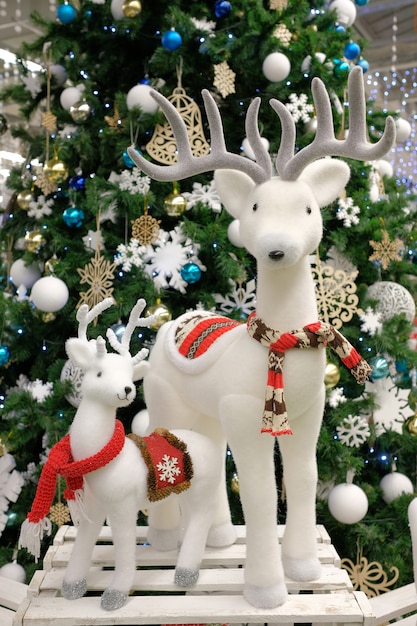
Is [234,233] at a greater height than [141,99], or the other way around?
[141,99]

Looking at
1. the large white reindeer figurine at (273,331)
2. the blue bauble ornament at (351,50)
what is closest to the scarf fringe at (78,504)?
the large white reindeer figurine at (273,331)

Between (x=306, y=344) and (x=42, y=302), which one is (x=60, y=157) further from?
(x=306, y=344)

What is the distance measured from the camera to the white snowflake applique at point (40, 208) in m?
1.76

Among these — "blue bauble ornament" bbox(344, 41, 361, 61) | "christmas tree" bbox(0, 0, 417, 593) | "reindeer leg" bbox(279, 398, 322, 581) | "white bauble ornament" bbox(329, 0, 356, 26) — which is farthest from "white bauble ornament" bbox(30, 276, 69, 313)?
"white bauble ornament" bbox(329, 0, 356, 26)

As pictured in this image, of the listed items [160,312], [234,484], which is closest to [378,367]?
[234,484]

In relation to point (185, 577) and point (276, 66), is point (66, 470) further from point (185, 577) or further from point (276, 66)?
point (276, 66)

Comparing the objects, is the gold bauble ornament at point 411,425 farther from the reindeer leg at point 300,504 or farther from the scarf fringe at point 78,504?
the scarf fringe at point 78,504

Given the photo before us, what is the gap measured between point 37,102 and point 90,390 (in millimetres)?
1301

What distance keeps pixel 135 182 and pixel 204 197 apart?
19 cm

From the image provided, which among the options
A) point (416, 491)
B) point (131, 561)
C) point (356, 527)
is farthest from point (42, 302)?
point (416, 491)

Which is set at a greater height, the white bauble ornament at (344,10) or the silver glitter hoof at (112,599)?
the white bauble ornament at (344,10)

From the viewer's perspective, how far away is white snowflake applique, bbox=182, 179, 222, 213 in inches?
63.8

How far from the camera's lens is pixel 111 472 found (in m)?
0.99

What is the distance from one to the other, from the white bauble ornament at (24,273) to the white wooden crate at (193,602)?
2.81ft
